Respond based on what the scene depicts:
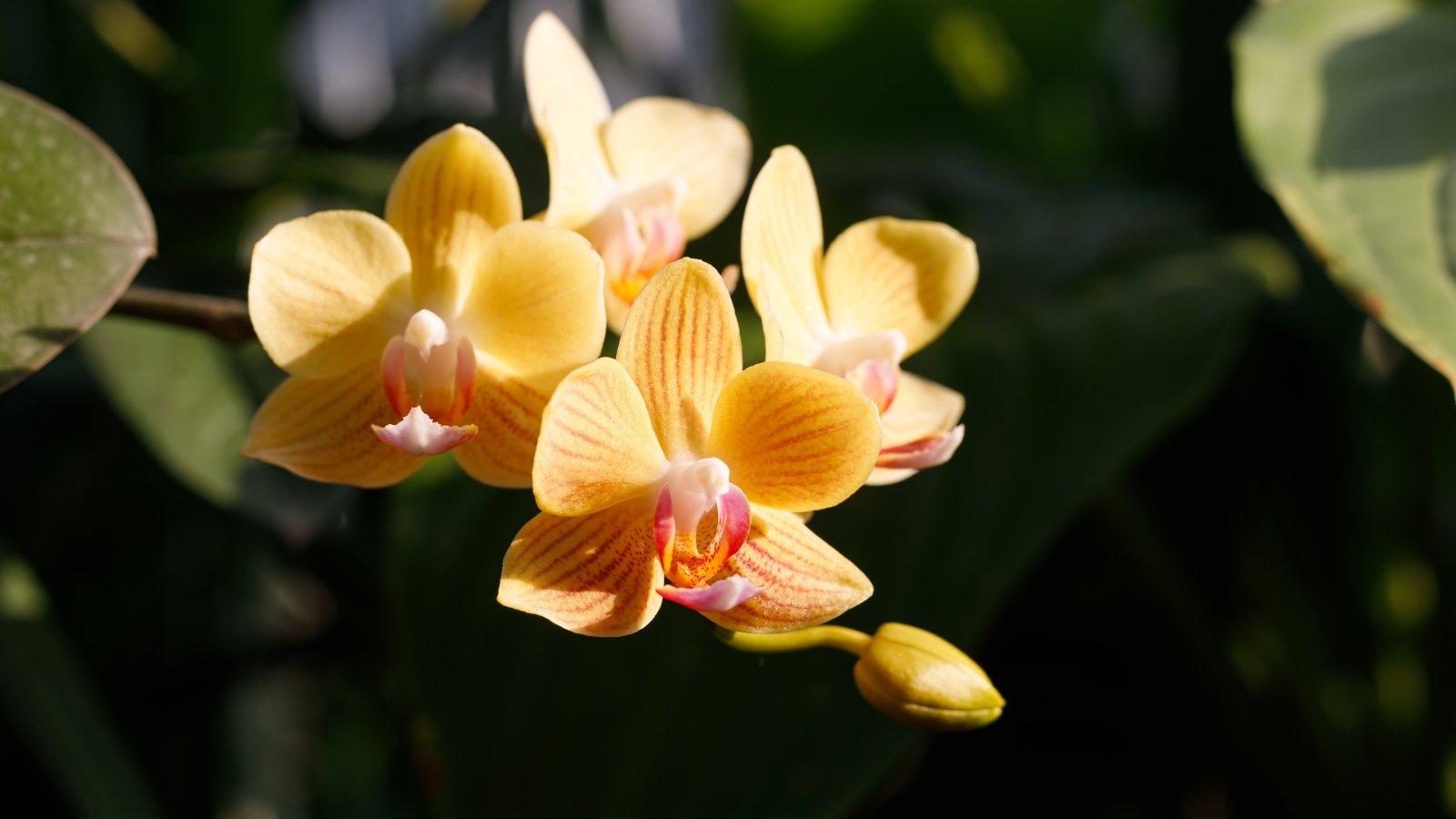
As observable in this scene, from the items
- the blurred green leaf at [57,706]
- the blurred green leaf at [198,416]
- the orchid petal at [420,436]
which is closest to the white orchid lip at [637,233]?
the orchid petal at [420,436]

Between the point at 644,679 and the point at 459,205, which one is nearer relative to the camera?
the point at 459,205

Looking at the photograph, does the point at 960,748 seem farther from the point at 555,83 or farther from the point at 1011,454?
the point at 555,83

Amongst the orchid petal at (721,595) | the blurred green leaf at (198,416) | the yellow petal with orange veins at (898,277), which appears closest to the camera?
the orchid petal at (721,595)

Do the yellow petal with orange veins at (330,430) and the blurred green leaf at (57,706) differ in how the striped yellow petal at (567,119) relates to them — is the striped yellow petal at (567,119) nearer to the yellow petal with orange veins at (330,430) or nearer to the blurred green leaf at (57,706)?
the yellow petal with orange veins at (330,430)

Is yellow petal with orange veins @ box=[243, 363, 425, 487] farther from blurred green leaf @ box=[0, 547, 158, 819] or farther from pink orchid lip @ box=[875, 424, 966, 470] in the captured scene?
blurred green leaf @ box=[0, 547, 158, 819]

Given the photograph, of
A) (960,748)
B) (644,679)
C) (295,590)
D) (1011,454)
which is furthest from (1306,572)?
(295,590)
